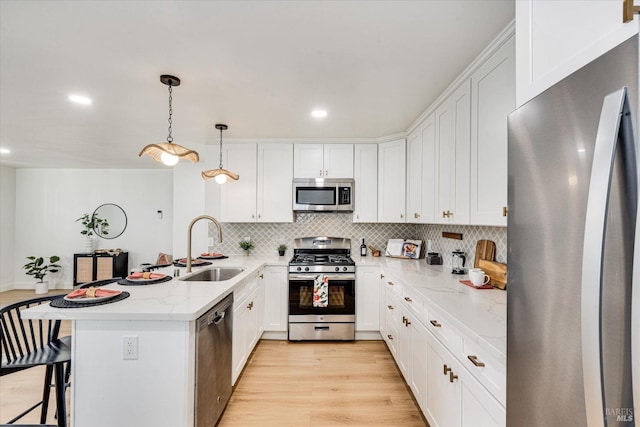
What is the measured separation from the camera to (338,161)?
156 inches

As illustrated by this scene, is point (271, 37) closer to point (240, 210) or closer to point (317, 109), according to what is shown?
point (317, 109)

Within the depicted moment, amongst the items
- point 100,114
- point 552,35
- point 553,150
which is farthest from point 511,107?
point 100,114

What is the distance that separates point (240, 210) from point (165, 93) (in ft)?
5.68

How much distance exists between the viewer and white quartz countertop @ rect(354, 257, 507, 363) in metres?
1.25

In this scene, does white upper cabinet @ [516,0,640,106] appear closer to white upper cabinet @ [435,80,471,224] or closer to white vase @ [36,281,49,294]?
white upper cabinet @ [435,80,471,224]

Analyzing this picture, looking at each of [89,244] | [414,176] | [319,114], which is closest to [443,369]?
[414,176]

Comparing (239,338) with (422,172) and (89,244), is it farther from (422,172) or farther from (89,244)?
(89,244)

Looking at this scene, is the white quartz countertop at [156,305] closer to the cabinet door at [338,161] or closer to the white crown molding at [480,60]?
the cabinet door at [338,161]

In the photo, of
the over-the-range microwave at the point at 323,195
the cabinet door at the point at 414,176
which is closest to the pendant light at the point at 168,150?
the over-the-range microwave at the point at 323,195

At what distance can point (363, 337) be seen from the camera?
362 centimetres

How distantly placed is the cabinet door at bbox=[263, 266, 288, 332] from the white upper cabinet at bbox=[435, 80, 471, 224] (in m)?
1.91

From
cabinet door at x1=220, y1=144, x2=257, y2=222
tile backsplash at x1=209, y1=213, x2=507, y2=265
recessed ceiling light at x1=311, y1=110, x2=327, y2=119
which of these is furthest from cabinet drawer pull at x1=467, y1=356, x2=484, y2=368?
cabinet door at x1=220, y1=144, x2=257, y2=222

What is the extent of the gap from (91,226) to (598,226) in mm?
7642

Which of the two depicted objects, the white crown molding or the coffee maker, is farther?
the coffee maker
